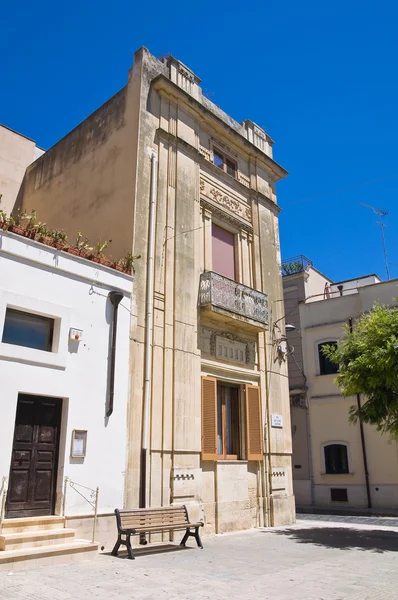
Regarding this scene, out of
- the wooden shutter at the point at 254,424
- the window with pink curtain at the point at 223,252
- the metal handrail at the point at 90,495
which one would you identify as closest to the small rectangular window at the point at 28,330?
the metal handrail at the point at 90,495

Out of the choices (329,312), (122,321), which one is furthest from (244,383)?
(329,312)

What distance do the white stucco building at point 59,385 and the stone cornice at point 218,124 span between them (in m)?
6.11

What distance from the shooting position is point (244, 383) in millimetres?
14562

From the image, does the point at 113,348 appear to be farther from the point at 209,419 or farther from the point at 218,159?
the point at 218,159

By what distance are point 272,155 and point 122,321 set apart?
407 inches

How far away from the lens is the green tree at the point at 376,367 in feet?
37.5

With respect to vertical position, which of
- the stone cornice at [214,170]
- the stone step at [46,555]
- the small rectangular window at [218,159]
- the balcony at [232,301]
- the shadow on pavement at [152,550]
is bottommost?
the shadow on pavement at [152,550]

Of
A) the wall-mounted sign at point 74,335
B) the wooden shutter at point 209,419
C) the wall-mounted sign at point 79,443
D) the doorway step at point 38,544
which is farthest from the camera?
the wooden shutter at point 209,419

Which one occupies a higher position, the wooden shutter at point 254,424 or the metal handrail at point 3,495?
the wooden shutter at point 254,424

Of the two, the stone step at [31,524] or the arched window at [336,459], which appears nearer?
the stone step at [31,524]

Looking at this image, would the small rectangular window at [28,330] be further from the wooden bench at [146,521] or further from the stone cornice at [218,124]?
the stone cornice at [218,124]

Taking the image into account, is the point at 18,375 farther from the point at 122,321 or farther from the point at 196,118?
the point at 196,118

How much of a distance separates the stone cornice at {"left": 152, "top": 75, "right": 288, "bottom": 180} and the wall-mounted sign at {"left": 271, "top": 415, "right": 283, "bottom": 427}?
28.3 ft

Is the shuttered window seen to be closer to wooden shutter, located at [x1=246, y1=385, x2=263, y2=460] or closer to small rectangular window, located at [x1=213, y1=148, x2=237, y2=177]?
wooden shutter, located at [x1=246, y1=385, x2=263, y2=460]
